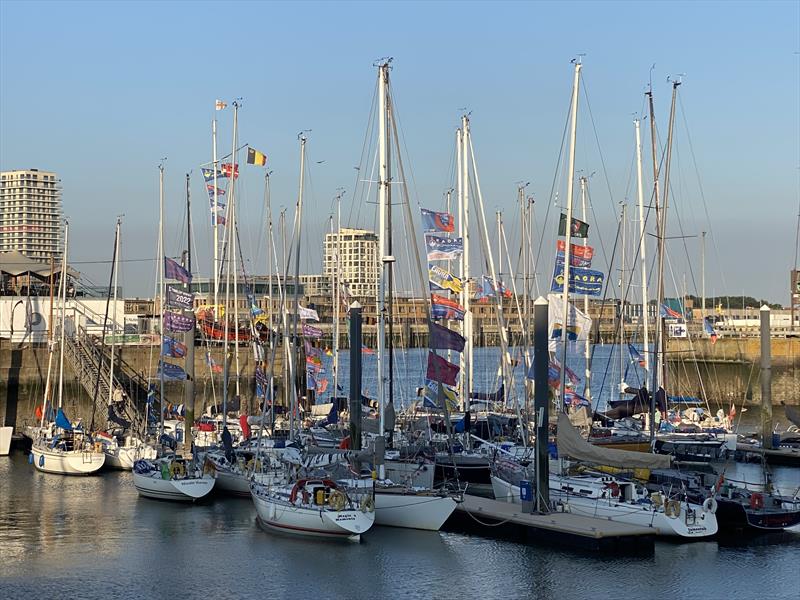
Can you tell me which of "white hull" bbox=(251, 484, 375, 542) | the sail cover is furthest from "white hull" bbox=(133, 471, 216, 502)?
the sail cover

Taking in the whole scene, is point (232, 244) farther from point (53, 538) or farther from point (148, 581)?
point (148, 581)

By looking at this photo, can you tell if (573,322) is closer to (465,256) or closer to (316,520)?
(465,256)

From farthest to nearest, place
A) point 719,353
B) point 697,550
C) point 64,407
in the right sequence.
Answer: point 719,353
point 64,407
point 697,550

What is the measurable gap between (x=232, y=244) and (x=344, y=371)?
93990mm

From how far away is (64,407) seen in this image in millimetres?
68562

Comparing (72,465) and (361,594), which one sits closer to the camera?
(361,594)

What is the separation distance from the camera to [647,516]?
1448 inches

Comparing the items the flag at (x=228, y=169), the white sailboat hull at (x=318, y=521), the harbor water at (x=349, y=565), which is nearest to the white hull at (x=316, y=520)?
the white sailboat hull at (x=318, y=521)

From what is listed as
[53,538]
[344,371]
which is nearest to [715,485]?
[53,538]

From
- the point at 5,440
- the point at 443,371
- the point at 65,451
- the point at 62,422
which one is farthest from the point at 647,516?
the point at 5,440

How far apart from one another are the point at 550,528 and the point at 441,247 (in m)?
14.8

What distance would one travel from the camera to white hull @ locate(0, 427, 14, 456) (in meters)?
61.5

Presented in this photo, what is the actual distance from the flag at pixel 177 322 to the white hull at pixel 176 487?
26.7 feet

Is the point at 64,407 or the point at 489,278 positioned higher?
the point at 489,278
